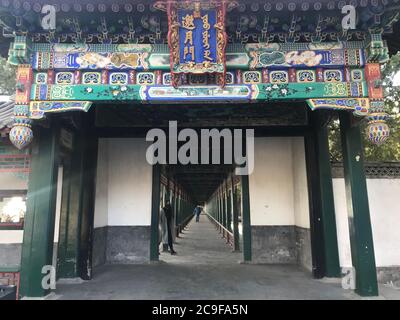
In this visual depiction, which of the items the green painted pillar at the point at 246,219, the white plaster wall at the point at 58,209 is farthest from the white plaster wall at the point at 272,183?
the white plaster wall at the point at 58,209

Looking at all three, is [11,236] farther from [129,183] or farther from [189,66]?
[189,66]

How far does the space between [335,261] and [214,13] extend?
5232 millimetres

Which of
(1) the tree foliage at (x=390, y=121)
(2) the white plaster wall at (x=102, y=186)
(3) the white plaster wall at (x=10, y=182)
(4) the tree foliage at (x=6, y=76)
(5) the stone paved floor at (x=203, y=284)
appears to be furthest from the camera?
(4) the tree foliage at (x=6, y=76)

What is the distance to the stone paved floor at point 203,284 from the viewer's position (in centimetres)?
533

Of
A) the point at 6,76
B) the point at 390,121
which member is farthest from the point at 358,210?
the point at 6,76

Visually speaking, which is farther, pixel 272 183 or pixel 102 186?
pixel 272 183

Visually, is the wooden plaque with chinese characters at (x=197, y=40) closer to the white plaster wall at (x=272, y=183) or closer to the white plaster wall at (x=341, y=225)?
the white plaster wall at (x=341, y=225)

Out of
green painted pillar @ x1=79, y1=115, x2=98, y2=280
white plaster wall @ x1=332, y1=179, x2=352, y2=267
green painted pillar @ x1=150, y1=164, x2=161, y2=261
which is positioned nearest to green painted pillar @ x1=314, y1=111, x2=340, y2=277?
white plaster wall @ x1=332, y1=179, x2=352, y2=267

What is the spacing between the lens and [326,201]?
657 cm

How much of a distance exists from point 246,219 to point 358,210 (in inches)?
145

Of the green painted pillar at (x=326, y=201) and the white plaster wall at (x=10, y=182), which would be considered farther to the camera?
the green painted pillar at (x=326, y=201)

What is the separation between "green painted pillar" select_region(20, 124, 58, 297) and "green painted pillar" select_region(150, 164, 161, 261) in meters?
3.39

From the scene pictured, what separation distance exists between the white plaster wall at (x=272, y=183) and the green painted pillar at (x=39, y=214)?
16.7ft
